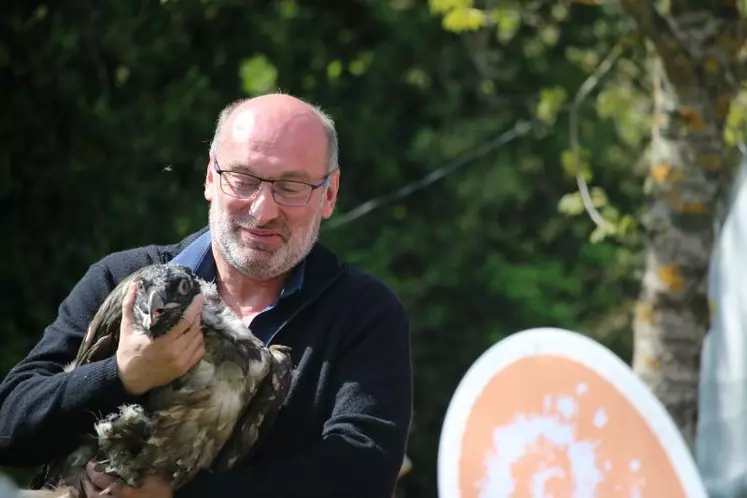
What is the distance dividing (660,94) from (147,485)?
154 inches

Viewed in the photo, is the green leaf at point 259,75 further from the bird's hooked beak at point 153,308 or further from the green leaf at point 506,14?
the bird's hooked beak at point 153,308

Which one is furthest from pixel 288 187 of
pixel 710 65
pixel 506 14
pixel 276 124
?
pixel 506 14

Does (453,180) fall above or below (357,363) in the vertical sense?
below

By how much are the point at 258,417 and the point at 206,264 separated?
0.38 m

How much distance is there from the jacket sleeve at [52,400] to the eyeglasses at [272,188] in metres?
0.39

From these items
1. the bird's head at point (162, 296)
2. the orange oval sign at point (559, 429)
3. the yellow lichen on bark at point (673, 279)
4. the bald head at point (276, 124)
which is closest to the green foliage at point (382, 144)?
the yellow lichen on bark at point (673, 279)

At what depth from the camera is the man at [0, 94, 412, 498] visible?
289 centimetres

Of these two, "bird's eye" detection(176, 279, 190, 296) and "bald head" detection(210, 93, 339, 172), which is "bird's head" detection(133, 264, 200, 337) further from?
"bald head" detection(210, 93, 339, 172)

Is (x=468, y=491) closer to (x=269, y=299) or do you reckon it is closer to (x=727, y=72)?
(x=269, y=299)

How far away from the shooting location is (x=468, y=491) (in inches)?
148

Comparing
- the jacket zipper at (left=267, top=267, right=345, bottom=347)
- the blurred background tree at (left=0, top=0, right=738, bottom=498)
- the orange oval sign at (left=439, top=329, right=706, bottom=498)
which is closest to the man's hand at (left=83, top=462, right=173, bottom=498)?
Answer: the jacket zipper at (left=267, top=267, right=345, bottom=347)

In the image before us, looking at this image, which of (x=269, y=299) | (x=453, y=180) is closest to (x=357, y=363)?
(x=269, y=299)

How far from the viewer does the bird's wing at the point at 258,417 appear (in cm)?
297

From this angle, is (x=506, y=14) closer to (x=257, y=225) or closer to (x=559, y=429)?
(x=559, y=429)
